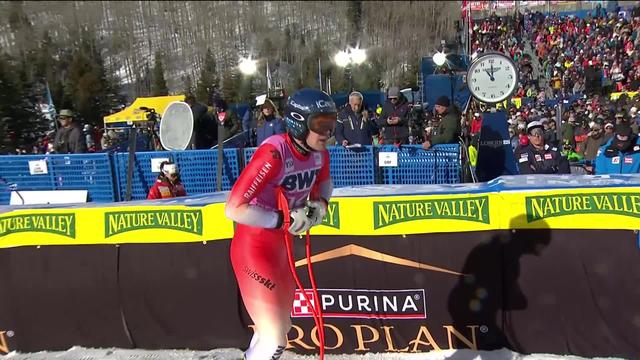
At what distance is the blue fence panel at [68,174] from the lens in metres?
9.86

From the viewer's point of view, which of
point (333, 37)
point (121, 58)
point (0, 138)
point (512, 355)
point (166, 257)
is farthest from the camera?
point (121, 58)

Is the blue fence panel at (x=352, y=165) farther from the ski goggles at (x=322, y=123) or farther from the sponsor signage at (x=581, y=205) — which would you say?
the ski goggles at (x=322, y=123)

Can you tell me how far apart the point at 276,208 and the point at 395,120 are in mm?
5573

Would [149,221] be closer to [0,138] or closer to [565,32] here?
[0,138]

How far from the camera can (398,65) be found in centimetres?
5231

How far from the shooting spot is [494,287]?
456 cm

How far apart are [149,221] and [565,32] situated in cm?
3319

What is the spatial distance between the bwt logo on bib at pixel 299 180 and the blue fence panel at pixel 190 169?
584 cm

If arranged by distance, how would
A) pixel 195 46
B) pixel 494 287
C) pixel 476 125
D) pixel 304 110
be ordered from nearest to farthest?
pixel 304 110 < pixel 494 287 < pixel 476 125 < pixel 195 46

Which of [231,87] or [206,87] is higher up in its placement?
[206,87]

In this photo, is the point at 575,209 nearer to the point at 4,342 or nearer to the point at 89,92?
the point at 4,342

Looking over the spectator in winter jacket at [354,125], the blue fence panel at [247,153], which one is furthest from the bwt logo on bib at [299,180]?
the blue fence panel at [247,153]

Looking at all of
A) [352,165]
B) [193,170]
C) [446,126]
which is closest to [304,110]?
[446,126]

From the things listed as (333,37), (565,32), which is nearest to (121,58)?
(333,37)
